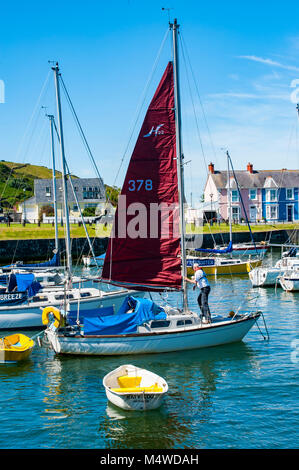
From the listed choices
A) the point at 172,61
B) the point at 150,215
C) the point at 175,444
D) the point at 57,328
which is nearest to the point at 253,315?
the point at 150,215

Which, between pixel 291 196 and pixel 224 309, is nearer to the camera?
pixel 224 309

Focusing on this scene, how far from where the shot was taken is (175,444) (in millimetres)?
12898

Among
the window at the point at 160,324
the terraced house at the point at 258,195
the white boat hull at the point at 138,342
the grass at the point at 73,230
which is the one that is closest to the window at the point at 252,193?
the terraced house at the point at 258,195

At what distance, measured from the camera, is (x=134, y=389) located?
48.6ft

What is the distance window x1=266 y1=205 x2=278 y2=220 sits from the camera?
9638 centimetres

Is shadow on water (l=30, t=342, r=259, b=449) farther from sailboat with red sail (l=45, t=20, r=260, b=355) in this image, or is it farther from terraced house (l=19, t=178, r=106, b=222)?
terraced house (l=19, t=178, r=106, b=222)

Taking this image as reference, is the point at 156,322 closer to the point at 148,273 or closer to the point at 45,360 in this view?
the point at 148,273

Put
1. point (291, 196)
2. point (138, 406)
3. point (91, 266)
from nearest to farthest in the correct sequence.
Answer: point (138, 406)
point (91, 266)
point (291, 196)

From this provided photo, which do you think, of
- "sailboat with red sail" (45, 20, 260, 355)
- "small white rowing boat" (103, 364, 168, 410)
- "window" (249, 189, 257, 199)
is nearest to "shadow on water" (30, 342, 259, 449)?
"small white rowing boat" (103, 364, 168, 410)

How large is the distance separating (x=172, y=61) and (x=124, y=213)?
647 centimetres

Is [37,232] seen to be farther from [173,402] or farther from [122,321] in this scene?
[173,402]

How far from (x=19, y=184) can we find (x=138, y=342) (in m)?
132

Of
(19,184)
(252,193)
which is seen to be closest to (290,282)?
(252,193)

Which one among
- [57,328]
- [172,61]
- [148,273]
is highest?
[172,61]
